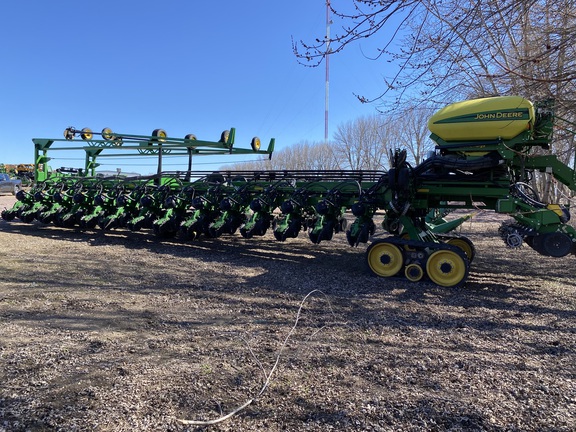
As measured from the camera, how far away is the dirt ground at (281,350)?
234 centimetres

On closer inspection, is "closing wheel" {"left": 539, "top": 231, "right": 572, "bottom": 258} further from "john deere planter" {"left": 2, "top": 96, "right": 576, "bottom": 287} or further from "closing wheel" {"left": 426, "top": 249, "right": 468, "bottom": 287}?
"closing wheel" {"left": 426, "top": 249, "right": 468, "bottom": 287}

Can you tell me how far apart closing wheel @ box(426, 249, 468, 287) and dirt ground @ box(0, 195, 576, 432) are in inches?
8.6

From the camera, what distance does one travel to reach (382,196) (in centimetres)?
670

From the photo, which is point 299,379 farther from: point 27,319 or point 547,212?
point 547,212

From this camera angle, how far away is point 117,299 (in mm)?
4703

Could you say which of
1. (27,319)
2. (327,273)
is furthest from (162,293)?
(327,273)

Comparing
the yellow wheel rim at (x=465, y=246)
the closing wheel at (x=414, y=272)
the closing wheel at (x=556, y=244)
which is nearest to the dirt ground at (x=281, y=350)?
the closing wheel at (x=414, y=272)

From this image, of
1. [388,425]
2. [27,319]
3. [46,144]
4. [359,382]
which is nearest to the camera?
[388,425]

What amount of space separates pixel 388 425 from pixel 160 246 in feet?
24.6

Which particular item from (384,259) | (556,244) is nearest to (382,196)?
(384,259)

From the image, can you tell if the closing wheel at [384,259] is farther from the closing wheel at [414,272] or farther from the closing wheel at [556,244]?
the closing wheel at [556,244]

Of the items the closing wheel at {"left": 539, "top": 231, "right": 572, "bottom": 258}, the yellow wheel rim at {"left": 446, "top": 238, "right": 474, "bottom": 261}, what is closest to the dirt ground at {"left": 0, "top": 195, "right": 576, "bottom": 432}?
the closing wheel at {"left": 539, "top": 231, "right": 572, "bottom": 258}

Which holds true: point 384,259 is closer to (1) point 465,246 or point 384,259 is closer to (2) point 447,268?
(2) point 447,268

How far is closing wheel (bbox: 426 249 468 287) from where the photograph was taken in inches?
223
